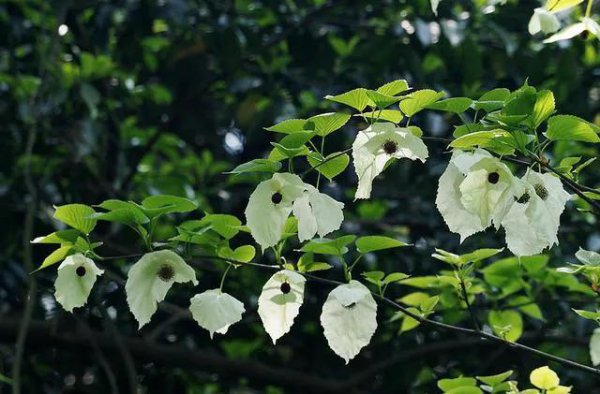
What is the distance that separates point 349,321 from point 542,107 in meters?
0.27

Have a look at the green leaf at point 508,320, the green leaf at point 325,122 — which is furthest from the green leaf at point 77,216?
the green leaf at point 508,320

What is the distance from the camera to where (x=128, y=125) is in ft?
8.46

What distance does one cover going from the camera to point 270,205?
3.34 ft

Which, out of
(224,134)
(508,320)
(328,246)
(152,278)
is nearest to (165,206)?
(152,278)

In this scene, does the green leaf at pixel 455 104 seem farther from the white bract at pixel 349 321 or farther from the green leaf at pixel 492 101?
the white bract at pixel 349 321

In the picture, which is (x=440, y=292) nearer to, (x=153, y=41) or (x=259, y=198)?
(x=259, y=198)

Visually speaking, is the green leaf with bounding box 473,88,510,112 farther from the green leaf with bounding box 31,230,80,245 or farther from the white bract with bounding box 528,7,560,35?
the green leaf with bounding box 31,230,80,245

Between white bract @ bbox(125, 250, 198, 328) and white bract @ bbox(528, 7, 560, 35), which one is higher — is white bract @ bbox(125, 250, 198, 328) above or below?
below

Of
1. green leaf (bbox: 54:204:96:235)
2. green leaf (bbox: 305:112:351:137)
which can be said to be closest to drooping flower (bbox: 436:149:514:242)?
green leaf (bbox: 305:112:351:137)

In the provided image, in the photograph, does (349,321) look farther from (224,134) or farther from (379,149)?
(224,134)

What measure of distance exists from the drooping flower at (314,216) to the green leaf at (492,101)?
0.16 meters

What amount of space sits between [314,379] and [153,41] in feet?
2.91

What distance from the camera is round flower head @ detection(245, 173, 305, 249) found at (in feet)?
3.31

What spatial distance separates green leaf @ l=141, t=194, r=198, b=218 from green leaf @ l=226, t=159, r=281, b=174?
82mm
